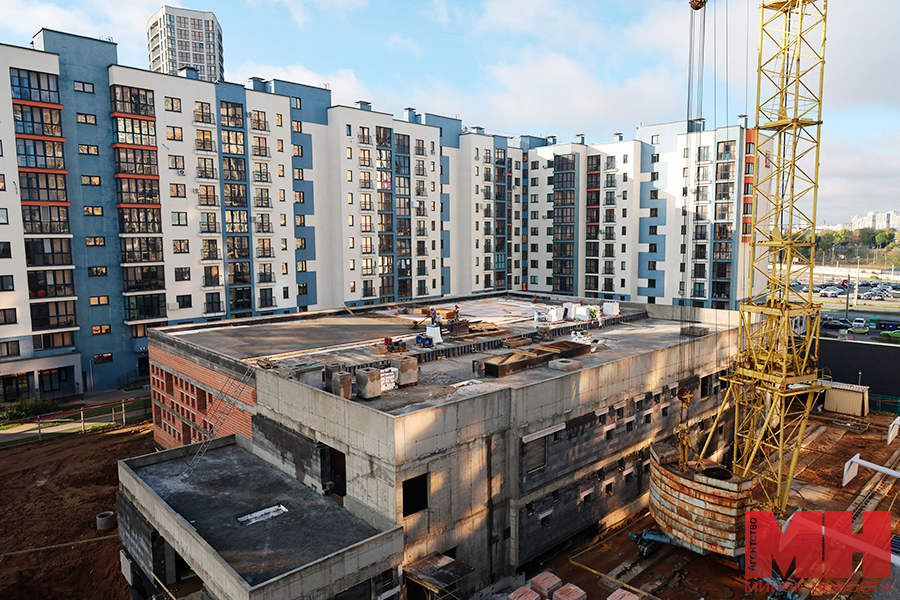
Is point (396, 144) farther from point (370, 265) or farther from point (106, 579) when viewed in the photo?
point (106, 579)

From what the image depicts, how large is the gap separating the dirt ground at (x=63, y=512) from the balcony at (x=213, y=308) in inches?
779

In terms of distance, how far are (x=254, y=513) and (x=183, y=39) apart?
206834 mm

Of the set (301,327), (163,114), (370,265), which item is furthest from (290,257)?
(301,327)

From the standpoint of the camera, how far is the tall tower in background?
607 ft

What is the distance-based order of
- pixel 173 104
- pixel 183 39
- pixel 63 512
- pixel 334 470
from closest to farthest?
pixel 334 470
pixel 63 512
pixel 173 104
pixel 183 39

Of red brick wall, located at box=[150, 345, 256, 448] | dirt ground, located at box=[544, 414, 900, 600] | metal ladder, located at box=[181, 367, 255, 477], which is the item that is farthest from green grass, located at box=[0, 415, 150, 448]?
dirt ground, located at box=[544, 414, 900, 600]

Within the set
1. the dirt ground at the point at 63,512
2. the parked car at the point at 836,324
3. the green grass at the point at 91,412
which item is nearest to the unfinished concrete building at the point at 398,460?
the dirt ground at the point at 63,512

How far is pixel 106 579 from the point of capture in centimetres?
3033

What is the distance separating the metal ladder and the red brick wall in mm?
80

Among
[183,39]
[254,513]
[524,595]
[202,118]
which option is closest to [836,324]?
[524,595]

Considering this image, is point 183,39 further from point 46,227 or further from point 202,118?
point 46,227

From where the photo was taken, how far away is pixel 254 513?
83.8 feet

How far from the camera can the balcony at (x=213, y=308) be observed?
69.5 meters

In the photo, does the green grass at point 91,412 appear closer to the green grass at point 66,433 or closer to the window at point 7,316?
the green grass at point 66,433
